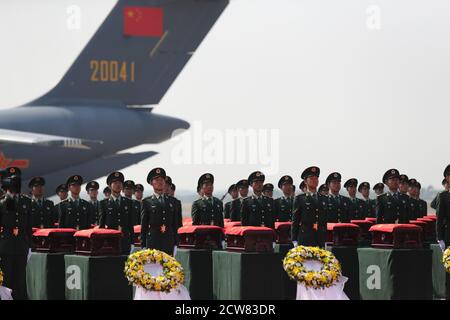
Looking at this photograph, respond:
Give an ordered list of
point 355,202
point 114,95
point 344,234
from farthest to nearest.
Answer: point 114,95 → point 355,202 → point 344,234

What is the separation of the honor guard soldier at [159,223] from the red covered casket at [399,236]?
249cm

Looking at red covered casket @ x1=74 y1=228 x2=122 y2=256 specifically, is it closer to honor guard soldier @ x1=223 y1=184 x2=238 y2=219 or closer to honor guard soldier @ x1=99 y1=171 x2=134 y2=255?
honor guard soldier @ x1=99 y1=171 x2=134 y2=255

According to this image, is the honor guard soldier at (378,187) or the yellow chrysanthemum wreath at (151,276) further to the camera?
the honor guard soldier at (378,187)

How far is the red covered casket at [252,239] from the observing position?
12.6 meters

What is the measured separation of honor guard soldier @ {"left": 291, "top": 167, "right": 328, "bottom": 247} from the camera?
13758 millimetres

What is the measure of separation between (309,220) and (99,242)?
2.75m

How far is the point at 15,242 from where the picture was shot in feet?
43.2

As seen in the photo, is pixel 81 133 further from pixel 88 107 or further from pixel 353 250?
pixel 353 250

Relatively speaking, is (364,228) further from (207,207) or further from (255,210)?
(207,207)

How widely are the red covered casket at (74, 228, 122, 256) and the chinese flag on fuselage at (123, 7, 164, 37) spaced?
23.0m

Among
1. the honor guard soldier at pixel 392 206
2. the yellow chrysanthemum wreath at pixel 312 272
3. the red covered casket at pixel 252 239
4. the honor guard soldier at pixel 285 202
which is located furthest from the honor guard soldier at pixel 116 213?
the honor guard soldier at pixel 392 206

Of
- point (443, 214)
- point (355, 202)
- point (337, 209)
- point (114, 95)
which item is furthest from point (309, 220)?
point (114, 95)

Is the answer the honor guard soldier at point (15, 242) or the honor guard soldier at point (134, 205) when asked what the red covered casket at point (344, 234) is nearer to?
the honor guard soldier at point (134, 205)
